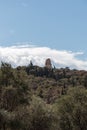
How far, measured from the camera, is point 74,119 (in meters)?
62.5

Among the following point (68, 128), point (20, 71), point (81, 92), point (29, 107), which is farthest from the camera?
point (81, 92)

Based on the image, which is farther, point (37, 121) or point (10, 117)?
point (37, 121)

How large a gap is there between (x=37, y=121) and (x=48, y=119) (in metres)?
1.59

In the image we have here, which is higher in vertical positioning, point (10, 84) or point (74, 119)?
point (10, 84)

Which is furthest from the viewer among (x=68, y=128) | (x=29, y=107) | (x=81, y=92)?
(x=81, y=92)

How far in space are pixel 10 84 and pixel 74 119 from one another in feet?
59.7

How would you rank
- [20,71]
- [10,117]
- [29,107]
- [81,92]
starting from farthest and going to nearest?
[81,92]
[20,71]
[29,107]
[10,117]

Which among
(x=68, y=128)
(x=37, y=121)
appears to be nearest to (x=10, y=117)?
(x=37, y=121)

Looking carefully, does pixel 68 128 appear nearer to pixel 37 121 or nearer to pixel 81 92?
pixel 81 92

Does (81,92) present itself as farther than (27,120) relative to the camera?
Yes

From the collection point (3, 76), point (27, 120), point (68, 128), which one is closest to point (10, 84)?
point (3, 76)

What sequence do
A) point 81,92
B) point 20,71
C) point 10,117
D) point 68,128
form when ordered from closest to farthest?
point 10,117 < point 20,71 < point 68,128 < point 81,92

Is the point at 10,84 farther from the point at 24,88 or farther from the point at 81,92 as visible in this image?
the point at 81,92

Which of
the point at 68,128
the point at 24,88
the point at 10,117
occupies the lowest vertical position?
the point at 68,128
